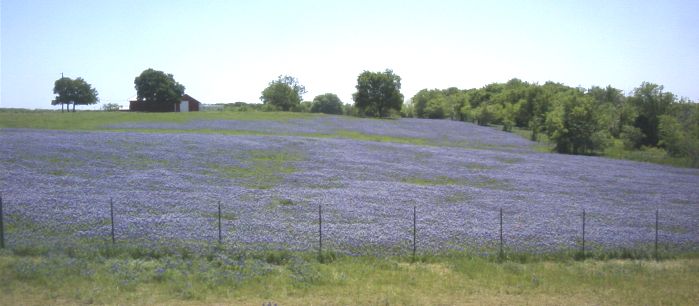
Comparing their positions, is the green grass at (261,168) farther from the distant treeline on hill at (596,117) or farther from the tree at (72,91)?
the tree at (72,91)

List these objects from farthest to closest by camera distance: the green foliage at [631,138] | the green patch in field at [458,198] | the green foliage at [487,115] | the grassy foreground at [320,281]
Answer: the green foliage at [487,115], the green foliage at [631,138], the green patch in field at [458,198], the grassy foreground at [320,281]

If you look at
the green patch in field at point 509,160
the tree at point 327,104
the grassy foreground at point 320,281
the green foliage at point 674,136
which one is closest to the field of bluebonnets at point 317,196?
the green patch in field at point 509,160

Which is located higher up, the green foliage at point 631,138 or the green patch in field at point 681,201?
the green foliage at point 631,138

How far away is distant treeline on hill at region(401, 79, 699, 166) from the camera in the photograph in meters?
58.7

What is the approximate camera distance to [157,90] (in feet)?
324

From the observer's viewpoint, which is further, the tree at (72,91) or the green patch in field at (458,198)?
the tree at (72,91)

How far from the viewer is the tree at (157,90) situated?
97.9 m

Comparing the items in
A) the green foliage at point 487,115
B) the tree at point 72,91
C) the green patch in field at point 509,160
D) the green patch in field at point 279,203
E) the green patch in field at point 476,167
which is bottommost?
the green patch in field at point 279,203

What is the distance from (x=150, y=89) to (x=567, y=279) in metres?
98.4

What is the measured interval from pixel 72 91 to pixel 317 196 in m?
→ 93.6

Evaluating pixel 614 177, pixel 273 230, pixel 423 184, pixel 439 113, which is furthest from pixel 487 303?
pixel 439 113

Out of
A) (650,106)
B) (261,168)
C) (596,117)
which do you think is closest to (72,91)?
(261,168)

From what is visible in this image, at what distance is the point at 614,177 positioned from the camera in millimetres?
36594

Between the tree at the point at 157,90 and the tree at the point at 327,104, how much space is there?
5605 centimetres
